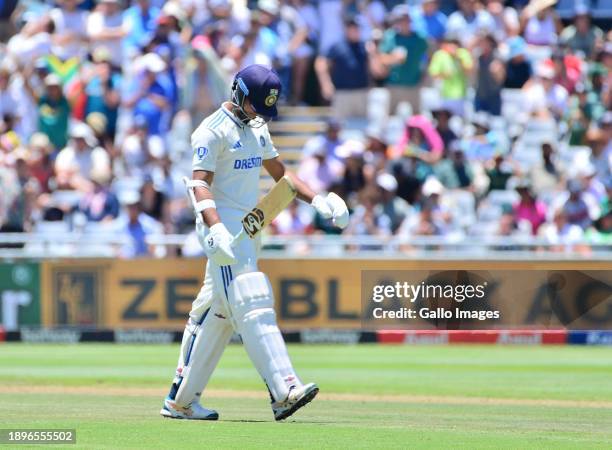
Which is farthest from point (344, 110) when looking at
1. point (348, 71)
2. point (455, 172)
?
point (455, 172)

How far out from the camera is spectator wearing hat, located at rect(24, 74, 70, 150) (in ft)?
70.5

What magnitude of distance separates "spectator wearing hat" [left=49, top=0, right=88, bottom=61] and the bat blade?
13819mm

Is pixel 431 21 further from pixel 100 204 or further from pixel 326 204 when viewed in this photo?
pixel 326 204

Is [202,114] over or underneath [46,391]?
over

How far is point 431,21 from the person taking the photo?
22.8 metres

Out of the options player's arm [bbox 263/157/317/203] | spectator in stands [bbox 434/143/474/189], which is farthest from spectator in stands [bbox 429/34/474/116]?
player's arm [bbox 263/157/317/203]

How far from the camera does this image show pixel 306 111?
22.3 m

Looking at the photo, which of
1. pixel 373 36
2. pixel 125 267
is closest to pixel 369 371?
pixel 125 267

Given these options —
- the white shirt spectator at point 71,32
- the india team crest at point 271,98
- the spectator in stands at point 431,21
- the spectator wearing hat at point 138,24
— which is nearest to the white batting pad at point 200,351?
the india team crest at point 271,98

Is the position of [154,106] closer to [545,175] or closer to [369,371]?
[545,175]

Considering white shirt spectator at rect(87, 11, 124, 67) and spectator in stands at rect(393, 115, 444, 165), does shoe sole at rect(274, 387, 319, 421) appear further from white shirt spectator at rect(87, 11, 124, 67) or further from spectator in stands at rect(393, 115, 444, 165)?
white shirt spectator at rect(87, 11, 124, 67)

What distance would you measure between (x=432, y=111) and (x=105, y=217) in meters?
5.03

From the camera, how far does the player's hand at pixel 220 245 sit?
9.27m

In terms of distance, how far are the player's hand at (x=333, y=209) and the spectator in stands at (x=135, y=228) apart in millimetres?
10083
